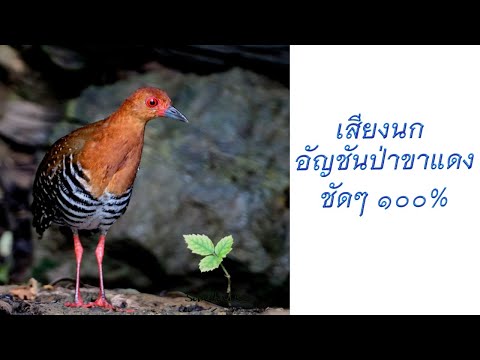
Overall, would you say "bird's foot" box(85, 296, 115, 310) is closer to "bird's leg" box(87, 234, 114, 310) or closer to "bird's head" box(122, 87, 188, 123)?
"bird's leg" box(87, 234, 114, 310)

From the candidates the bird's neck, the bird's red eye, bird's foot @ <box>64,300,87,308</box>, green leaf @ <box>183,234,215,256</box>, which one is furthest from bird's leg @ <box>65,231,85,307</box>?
the bird's red eye

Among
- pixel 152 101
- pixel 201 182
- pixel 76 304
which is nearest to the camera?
pixel 152 101

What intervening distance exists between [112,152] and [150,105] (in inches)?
12.5

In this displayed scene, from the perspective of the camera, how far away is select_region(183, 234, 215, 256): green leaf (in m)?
5.14

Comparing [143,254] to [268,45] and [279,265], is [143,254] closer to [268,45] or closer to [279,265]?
[279,265]

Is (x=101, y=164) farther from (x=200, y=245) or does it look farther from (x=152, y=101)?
(x=200, y=245)

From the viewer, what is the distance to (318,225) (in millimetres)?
4992

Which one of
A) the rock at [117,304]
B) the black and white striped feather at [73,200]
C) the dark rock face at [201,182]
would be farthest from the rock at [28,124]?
the rock at [117,304]

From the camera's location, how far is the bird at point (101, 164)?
4.79 meters

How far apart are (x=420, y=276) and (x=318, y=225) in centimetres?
62

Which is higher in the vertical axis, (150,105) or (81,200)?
(150,105)

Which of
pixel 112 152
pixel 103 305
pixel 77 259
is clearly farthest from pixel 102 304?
pixel 112 152

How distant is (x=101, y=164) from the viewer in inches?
189

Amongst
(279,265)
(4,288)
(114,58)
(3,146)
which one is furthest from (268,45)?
(4,288)
